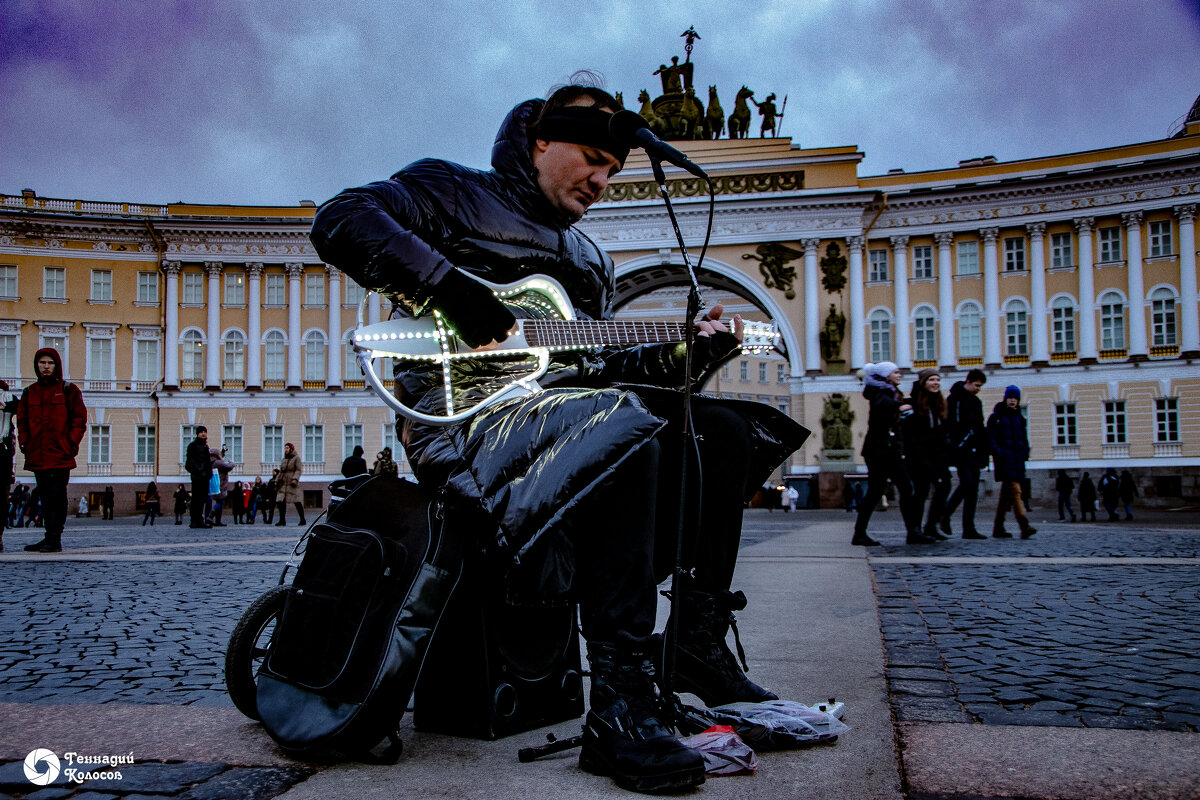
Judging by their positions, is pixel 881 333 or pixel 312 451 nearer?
pixel 881 333

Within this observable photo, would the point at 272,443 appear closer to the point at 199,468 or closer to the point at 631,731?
the point at 199,468

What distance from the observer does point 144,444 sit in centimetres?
3947

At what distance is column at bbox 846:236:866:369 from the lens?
1375 inches

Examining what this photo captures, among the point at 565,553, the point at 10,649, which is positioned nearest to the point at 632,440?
the point at 565,553

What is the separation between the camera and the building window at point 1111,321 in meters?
33.7

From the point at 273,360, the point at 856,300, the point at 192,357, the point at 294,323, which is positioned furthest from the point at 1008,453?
the point at 192,357

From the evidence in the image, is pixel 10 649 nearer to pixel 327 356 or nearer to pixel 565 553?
pixel 565 553

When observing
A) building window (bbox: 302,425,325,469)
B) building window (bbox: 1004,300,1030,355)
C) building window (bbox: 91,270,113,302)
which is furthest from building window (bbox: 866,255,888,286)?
building window (bbox: 91,270,113,302)

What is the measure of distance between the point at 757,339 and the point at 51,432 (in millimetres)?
7717

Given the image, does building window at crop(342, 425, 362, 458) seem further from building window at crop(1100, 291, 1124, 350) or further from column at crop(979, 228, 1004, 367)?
building window at crop(1100, 291, 1124, 350)

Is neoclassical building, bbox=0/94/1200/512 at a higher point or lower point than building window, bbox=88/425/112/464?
higher

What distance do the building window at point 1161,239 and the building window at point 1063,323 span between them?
3211mm

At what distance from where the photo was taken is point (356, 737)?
A: 189cm

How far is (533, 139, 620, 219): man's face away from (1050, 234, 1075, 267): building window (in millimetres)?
36120
